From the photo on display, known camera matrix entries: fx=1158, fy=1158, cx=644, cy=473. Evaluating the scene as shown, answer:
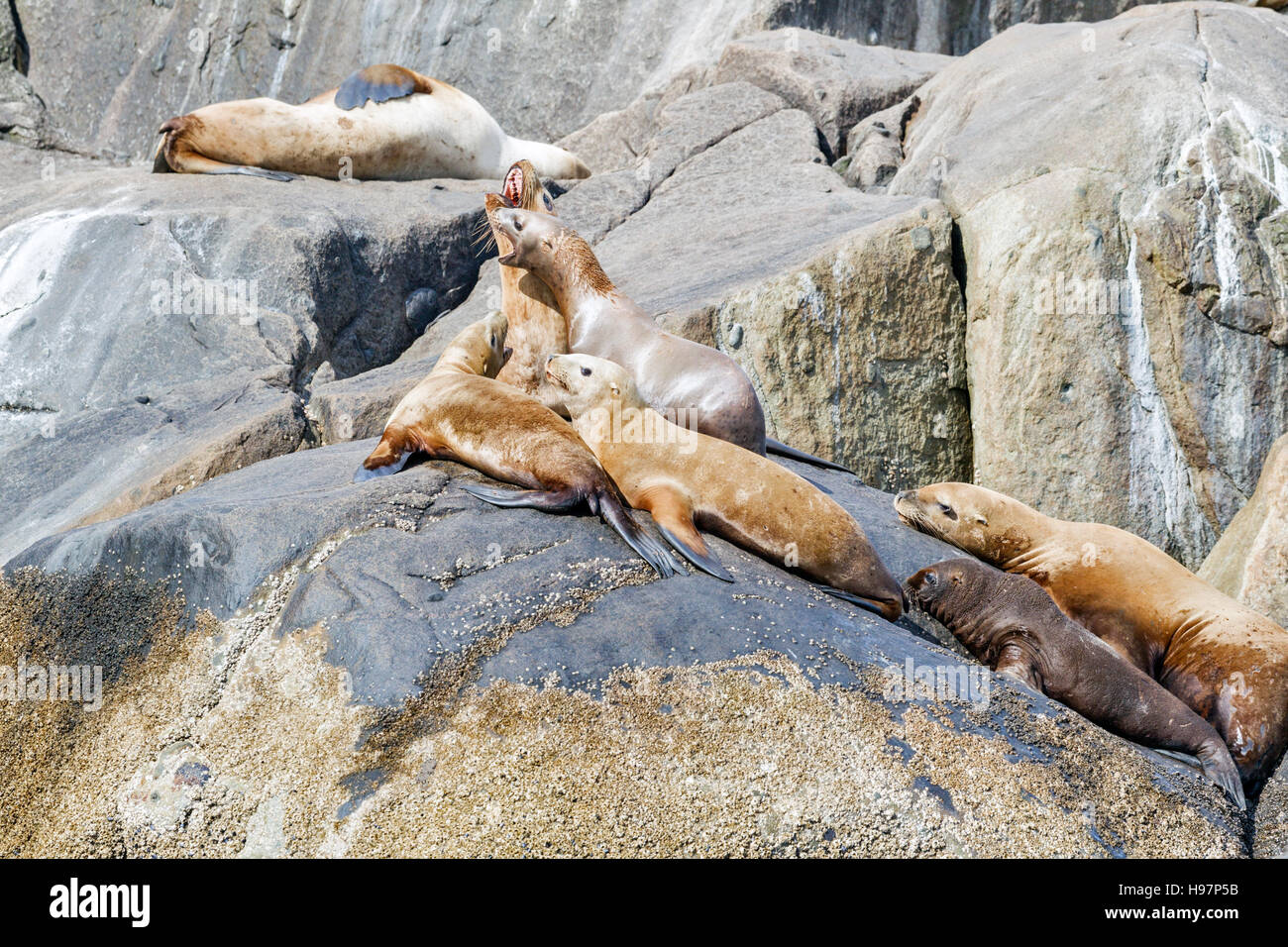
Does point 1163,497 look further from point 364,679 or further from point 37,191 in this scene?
point 37,191

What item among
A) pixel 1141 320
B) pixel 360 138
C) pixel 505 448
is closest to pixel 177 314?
pixel 360 138

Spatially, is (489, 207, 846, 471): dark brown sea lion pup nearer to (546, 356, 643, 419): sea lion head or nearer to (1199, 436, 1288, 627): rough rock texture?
(546, 356, 643, 419): sea lion head

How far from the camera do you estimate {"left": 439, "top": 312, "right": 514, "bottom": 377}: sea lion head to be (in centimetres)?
546

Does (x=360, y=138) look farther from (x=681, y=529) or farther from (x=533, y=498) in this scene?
(x=681, y=529)

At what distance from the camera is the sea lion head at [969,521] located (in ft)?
18.6

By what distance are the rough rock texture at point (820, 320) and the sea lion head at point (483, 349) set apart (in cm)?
66

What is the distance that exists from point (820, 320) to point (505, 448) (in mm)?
2934

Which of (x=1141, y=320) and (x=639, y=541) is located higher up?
(x=1141, y=320)

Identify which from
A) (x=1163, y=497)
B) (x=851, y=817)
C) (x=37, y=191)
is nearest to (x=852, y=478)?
(x=1163, y=497)

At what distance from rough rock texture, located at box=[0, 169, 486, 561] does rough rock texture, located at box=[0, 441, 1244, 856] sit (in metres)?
1.99

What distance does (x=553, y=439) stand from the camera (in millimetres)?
4398

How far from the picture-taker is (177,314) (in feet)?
23.2

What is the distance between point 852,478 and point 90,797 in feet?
13.4

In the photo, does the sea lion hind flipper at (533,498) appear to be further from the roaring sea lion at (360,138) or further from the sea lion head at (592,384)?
the roaring sea lion at (360,138)
